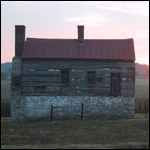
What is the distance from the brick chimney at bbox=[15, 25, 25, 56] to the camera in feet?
120

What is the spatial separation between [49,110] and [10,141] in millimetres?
13890

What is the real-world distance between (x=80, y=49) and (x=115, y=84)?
→ 4.01 meters

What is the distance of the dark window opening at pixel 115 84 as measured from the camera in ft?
118

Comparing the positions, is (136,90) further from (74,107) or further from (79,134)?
(79,134)

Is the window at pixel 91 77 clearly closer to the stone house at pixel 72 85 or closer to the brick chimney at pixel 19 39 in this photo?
the stone house at pixel 72 85

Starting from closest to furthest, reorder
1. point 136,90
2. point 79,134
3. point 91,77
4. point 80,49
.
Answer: point 79,134 → point 91,77 → point 80,49 → point 136,90

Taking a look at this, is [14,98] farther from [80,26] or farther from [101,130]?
[101,130]

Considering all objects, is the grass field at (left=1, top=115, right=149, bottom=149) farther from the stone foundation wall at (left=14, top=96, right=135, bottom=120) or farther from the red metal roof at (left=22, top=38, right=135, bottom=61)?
the red metal roof at (left=22, top=38, right=135, bottom=61)

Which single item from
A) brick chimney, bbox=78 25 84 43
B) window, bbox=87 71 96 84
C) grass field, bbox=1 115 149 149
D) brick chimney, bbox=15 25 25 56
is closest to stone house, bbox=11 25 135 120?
window, bbox=87 71 96 84

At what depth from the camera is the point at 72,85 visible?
3584 cm

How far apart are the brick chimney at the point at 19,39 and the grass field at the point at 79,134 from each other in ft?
→ 28.1

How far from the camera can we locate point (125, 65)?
35.9m

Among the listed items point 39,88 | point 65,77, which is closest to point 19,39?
point 39,88

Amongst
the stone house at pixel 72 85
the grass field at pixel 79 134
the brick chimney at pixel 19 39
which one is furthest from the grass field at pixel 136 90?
the grass field at pixel 79 134
